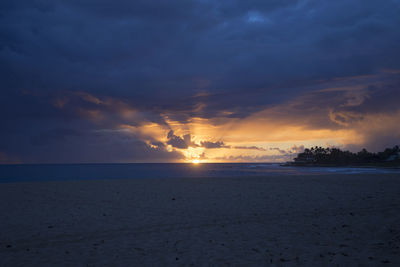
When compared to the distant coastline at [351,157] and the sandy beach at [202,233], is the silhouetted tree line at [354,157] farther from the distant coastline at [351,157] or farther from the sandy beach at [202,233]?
the sandy beach at [202,233]

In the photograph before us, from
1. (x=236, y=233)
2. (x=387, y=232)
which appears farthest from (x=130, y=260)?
(x=387, y=232)

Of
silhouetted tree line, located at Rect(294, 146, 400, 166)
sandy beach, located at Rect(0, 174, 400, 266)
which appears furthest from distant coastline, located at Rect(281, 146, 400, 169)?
sandy beach, located at Rect(0, 174, 400, 266)

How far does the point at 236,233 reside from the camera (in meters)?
9.92

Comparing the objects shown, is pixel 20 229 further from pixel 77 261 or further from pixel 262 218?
pixel 262 218

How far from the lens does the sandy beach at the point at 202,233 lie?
Answer: 743 cm

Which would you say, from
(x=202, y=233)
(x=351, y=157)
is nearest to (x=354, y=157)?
(x=351, y=157)

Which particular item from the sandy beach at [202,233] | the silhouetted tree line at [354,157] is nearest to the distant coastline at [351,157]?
the silhouetted tree line at [354,157]

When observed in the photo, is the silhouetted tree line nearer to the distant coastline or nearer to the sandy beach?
the distant coastline

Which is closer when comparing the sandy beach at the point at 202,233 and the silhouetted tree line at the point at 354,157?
the sandy beach at the point at 202,233

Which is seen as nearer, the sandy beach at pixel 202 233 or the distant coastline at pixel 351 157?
the sandy beach at pixel 202 233

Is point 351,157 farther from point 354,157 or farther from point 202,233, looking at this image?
point 202,233

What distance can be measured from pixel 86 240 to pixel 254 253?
550 centimetres

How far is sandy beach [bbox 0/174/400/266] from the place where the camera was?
24.4ft

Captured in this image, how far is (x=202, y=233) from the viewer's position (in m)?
9.96
